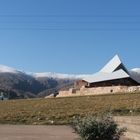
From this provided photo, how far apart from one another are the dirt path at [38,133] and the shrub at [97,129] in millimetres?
2685

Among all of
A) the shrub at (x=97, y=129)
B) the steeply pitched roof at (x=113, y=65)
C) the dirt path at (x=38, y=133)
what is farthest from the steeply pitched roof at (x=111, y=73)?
the shrub at (x=97, y=129)

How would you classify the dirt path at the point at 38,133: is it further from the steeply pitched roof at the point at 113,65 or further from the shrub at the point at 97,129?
the steeply pitched roof at the point at 113,65

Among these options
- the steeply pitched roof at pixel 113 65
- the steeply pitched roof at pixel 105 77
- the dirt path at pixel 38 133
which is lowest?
the dirt path at pixel 38 133

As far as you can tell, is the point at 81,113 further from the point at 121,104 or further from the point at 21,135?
the point at 21,135

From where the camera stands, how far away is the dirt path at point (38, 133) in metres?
16.6

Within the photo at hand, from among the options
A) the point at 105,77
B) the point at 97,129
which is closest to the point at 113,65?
the point at 105,77

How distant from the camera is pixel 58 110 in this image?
87.2 feet

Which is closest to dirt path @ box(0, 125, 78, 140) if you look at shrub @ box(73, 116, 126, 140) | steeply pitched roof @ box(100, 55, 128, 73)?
shrub @ box(73, 116, 126, 140)

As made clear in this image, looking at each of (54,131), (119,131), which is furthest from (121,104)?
(119,131)

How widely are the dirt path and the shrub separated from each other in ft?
8.81

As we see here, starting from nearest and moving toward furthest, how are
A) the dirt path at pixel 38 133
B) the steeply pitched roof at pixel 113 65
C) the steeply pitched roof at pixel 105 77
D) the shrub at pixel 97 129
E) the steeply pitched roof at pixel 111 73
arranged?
the shrub at pixel 97 129
the dirt path at pixel 38 133
the steeply pitched roof at pixel 105 77
the steeply pitched roof at pixel 111 73
the steeply pitched roof at pixel 113 65

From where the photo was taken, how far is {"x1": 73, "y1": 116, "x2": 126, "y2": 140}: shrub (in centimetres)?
Result: 1357

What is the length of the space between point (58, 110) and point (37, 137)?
9963 mm

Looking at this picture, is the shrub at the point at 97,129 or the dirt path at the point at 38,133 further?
the dirt path at the point at 38,133
